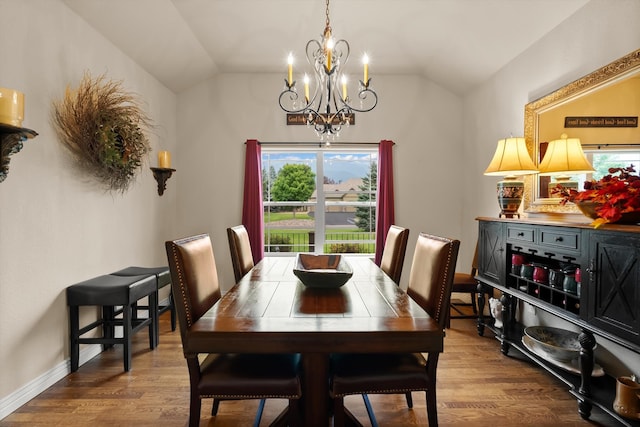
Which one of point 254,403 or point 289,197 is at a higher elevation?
point 289,197

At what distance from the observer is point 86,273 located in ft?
8.95

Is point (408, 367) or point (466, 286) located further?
point (466, 286)

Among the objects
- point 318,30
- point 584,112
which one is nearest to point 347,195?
point 318,30

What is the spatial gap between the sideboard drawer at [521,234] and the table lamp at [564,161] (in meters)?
0.39

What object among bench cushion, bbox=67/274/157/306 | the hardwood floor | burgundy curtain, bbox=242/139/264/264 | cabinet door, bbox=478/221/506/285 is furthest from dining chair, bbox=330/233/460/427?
burgundy curtain, bbox=242/139/264/264

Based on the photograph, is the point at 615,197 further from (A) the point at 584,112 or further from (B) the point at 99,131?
(B) the point at 99,131

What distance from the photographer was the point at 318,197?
4645mm

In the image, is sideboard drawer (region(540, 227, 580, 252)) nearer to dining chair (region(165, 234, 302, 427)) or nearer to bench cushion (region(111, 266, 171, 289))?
dining chair (region(165, 234, 302, 427))

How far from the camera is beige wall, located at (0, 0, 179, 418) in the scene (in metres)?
2.06

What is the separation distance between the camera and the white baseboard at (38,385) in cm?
201

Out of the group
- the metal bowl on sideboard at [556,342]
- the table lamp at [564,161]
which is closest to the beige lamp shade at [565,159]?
the table lamp at [564,161]

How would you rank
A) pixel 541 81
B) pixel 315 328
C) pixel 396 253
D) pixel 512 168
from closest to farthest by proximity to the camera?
pixel 315 328 < pixel 396 253 < pixel 512 168 < pixel 541 81

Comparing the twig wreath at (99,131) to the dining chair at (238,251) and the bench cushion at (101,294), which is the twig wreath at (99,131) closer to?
the bench cushion at (101,294)

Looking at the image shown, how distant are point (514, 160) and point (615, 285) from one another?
1.32 meters
